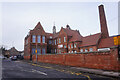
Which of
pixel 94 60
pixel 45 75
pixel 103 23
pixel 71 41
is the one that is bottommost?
pixel 45 75

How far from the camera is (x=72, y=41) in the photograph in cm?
3841

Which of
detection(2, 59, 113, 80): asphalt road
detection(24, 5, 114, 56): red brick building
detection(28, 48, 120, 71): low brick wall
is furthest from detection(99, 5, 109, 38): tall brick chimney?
detection(2, 59, 113, 80): asphalt road

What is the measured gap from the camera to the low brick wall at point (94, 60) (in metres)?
13.5

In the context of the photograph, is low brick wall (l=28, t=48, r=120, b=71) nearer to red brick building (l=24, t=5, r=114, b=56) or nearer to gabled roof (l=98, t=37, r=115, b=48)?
red brick building (l=24, t=5, r=114, b=56)

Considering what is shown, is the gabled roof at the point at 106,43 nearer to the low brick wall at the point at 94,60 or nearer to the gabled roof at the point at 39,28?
the low brick wall at the point at 94,60

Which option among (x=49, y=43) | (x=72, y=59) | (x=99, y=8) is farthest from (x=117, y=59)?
(x=49, y=43)

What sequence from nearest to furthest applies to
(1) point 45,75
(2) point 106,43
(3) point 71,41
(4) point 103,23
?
(1) point 45,75 < (2) point 106,43 < (4) point 103,23 < (3) point 71,41

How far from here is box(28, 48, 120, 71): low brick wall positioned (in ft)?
44.4

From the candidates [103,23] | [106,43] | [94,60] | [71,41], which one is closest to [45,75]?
[94,60]

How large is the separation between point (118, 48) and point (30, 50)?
107 ft

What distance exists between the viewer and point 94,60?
16.0 meters

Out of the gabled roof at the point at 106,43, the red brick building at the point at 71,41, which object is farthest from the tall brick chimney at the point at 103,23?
the gabled roof at the point at 106,43

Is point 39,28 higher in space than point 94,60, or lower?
higher

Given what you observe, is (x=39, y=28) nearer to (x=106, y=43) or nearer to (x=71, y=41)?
(x=71, y=41)
